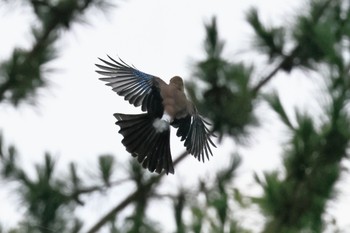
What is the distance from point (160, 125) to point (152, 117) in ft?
0.15

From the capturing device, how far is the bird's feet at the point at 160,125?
1.27 m

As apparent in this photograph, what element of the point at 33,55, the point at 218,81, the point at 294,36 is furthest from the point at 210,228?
the point at 33,55

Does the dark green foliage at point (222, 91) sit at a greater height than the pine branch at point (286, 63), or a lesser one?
lesser

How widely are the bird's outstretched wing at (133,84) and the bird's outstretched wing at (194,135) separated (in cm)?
4

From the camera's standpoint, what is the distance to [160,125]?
1.28 m

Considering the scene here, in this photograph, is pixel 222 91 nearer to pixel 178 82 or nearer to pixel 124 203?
pixel 124 203

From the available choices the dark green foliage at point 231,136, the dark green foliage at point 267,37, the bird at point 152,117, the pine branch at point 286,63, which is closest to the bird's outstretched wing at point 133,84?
the bird at point 152,117

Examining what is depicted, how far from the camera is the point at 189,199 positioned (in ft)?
11.3

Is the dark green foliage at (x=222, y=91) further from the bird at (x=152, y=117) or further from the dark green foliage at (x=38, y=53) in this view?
the bird at (x=152, y=117)

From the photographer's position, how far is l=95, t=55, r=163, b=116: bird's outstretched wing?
127cm

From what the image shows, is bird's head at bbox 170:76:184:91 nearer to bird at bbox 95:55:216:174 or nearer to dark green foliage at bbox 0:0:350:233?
bird at bbox 95:55:216:174

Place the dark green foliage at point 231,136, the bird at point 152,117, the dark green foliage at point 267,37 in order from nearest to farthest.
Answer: the bird at point 152,117 → the dark green foliage at point 231,136 → the dark green foliage at point 267,37

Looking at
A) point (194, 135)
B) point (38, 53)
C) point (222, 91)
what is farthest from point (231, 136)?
point (194, 135)

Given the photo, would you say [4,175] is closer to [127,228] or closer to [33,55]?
[33,55]
